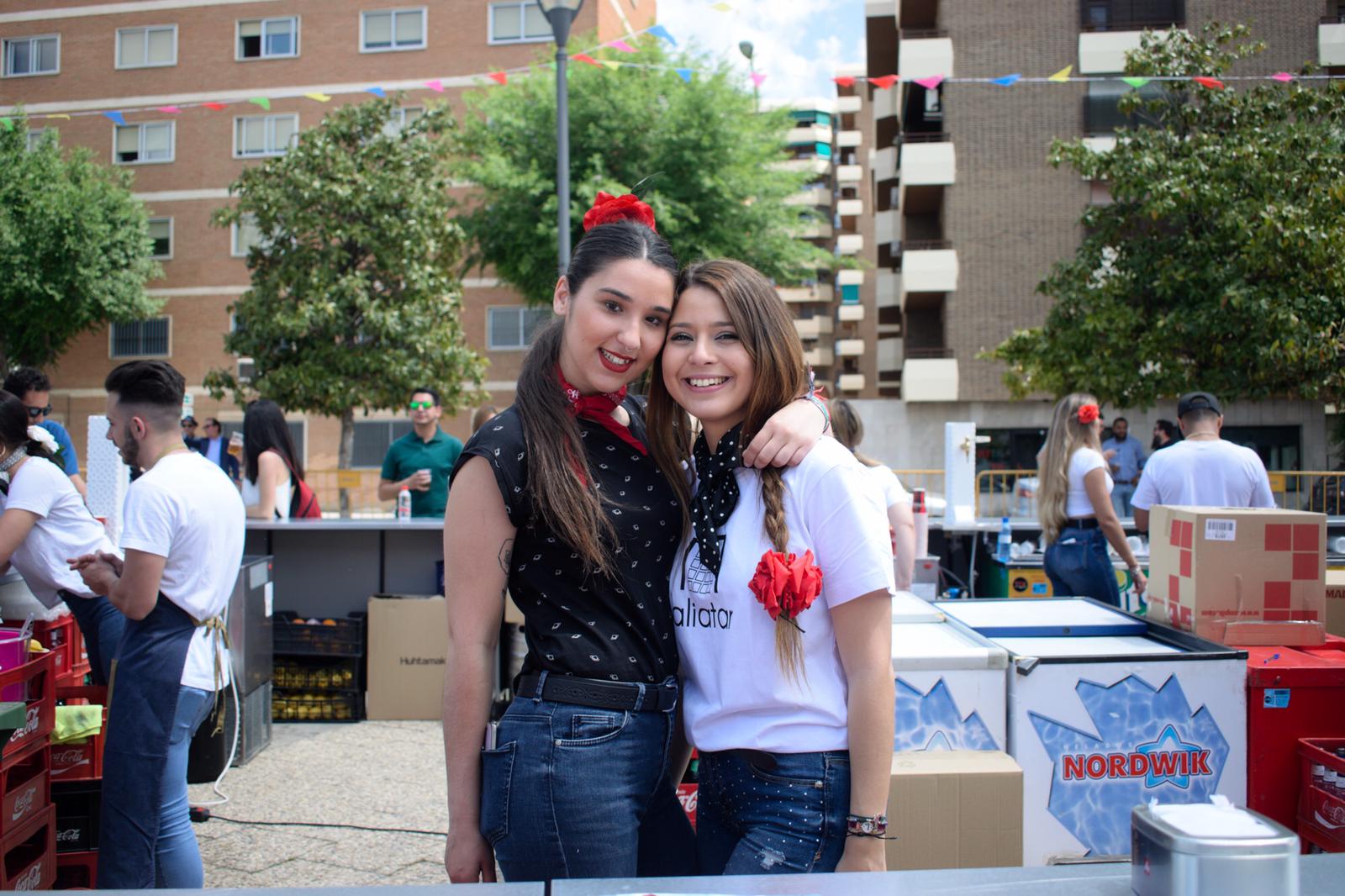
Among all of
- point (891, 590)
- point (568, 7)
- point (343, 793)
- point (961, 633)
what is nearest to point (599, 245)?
point (891, 590)

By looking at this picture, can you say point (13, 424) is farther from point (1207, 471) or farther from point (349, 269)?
point (349, 269)

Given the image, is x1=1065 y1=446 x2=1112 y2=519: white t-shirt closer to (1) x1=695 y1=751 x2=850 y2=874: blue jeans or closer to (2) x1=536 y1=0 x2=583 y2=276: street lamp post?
(2) x1=536 y1=0 x2=583 y2=276: street lamp post

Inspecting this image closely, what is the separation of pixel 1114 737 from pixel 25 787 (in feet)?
11.2

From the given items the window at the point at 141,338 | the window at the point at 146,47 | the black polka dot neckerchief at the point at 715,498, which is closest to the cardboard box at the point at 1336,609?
the black polka dot neckerchief at the point at 715,498

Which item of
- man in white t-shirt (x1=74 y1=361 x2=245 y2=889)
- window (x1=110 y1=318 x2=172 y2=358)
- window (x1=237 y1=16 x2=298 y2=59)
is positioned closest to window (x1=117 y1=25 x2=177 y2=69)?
window (x1=237 y1=16 x2=298 y2=59)

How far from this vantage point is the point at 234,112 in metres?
29.1

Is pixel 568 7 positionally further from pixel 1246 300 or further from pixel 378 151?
pixel 378 151

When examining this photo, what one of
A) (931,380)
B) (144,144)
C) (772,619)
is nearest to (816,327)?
(931,380)

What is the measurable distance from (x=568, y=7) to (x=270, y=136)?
80.2 feet

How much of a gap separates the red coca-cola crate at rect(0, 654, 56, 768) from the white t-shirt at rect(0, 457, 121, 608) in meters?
0.45

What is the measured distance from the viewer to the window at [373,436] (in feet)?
94.1

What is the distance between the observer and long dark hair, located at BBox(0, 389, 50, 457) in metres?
3.68

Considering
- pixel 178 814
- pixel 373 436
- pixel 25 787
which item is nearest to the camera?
pixel 178 814

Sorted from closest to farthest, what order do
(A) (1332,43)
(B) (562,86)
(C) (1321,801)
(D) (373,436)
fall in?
(C) (1321,801) → (B) (562,86) → (A) (1332,43) → (D) (373,436)
